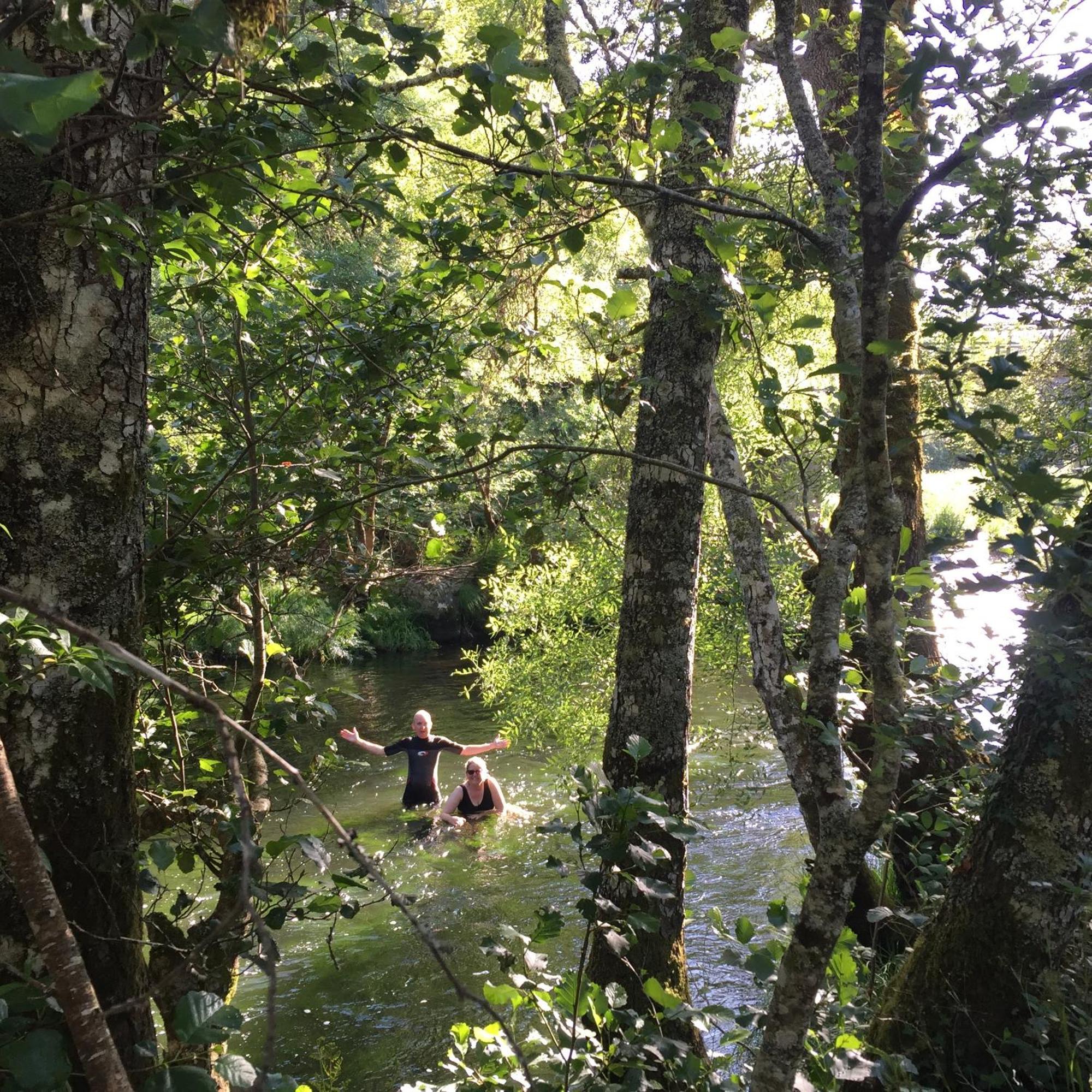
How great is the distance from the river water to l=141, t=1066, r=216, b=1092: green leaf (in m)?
1.39

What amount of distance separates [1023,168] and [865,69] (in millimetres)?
444

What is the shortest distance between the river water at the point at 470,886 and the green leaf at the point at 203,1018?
1334mm

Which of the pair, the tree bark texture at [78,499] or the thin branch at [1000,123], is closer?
the thin branch at [1000,123]

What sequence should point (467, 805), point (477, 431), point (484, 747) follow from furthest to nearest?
point (484, 747), point (467, 805), point (477, 431)

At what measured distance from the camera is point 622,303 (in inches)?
83.9

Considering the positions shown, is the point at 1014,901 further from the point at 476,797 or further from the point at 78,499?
the point at 476,797

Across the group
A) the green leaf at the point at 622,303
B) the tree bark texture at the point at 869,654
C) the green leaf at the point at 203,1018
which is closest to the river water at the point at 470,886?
the tree bark texture at the point at 869,654

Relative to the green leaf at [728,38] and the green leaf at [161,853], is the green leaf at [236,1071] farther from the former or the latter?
the green leaf at [728,38]

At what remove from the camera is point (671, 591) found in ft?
11.9

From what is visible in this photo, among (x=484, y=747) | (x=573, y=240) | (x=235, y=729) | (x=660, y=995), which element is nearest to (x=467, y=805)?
(x=484, y=747)

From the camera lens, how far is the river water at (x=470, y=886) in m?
5.43

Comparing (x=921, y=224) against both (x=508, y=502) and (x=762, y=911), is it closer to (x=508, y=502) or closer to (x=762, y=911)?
(x=508, y=502)

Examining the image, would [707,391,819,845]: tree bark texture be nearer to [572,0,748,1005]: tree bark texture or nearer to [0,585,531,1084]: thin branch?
[572,0,748,1005]: tree bark texture

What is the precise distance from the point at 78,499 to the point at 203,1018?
1.07 m
